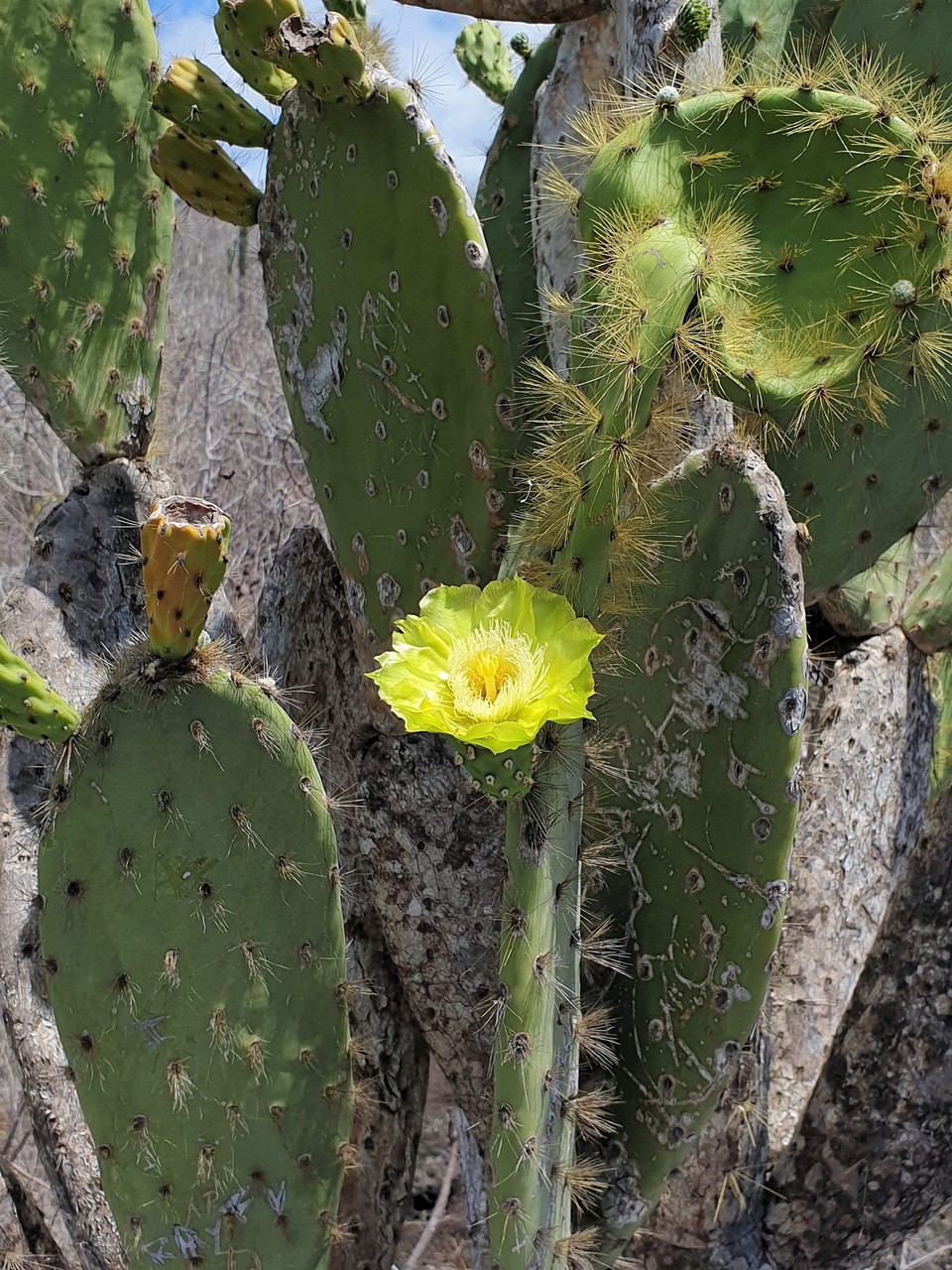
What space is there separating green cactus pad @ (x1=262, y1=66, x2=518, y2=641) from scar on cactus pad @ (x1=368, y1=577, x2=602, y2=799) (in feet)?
1.45

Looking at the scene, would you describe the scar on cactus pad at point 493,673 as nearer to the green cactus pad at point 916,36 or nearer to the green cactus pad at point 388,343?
the green cactus pad at point 388,343

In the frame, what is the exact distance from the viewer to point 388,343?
131 cm

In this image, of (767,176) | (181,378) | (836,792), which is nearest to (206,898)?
(767,176)

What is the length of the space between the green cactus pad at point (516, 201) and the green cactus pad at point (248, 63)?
369 millimetres

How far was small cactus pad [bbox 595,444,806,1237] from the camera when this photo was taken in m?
1.06

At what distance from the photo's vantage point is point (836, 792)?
1774mm

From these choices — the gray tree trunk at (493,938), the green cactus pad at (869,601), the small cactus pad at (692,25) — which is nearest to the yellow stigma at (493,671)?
the gray tree trunk at (493,938)

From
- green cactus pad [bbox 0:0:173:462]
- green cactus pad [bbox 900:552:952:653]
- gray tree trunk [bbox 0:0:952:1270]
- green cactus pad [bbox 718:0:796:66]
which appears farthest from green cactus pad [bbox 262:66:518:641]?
green cactus pad [bbox 900:552:952:653]

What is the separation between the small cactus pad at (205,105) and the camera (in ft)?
4.54

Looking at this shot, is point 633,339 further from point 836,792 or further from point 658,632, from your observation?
point 836,792

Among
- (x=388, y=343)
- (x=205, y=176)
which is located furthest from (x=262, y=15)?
(x=388, y=343)

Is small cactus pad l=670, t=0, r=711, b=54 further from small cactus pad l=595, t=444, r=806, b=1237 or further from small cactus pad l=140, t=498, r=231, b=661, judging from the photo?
small cactus pad l=140, t=498, r=231, b=661

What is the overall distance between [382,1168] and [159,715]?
0.95m

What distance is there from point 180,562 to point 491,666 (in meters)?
0.35
